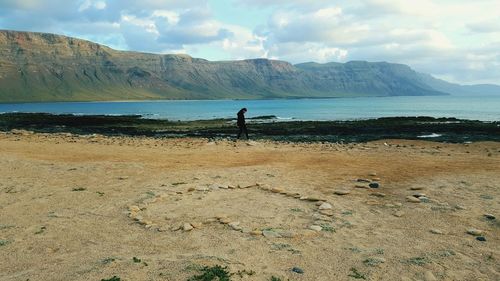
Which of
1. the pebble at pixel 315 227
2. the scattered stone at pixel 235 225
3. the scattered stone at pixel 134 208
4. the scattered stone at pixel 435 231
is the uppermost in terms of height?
the scattered stone at pixel 435 231

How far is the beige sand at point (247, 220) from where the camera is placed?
8578 mm

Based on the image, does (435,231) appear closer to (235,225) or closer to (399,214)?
(399,214)

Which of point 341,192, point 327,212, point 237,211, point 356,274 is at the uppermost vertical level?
point 341,192

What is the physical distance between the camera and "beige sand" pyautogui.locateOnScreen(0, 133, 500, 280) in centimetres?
858

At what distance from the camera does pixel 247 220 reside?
11719 millimetres

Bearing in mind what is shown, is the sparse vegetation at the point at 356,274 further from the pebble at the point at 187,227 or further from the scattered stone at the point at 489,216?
the scattered stone at the point at 489,216

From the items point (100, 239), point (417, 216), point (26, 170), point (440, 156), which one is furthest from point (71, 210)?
point (440, 156)

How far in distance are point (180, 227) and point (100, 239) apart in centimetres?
202

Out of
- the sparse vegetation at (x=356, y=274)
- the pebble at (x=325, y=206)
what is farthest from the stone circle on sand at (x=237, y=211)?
the sparse vegetation at (x=356, y=274)

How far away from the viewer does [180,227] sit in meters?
11.2

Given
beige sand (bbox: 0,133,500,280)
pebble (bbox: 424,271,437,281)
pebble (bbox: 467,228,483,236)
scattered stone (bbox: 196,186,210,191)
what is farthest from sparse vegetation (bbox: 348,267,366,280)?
scattered stone (bbox: 196,186,210,191)


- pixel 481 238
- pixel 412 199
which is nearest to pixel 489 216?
pixel 481 238

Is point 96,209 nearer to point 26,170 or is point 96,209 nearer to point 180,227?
point 180,227

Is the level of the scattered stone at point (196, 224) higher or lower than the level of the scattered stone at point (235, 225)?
lower
